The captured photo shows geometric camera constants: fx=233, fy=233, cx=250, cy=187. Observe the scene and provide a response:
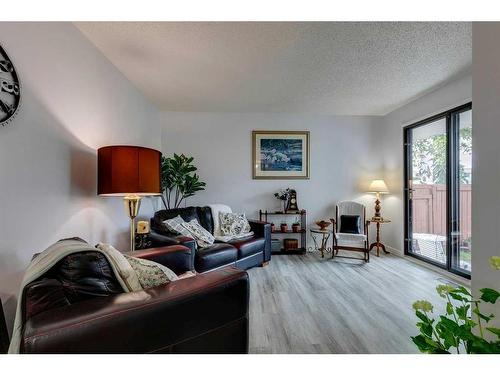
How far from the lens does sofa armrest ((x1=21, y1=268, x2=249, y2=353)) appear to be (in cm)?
78

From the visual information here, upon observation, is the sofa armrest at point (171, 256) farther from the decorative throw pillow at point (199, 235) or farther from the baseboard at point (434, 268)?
the baseboard at point (434, 268)

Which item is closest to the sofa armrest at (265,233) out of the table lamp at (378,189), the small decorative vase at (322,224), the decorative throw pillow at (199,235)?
the decorative throw pillow at (199,235)

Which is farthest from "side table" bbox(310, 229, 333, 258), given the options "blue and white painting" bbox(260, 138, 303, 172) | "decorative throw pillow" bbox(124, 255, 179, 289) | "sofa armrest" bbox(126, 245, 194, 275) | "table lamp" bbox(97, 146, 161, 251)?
"decorative throw pillow" bbox(124, 255, 179, 289)

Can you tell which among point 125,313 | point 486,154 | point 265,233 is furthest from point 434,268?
point 125,313

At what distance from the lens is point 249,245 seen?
322 cm

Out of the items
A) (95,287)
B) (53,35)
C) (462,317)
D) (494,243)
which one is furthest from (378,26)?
(95,287)

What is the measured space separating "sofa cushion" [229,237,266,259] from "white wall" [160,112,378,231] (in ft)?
3.22

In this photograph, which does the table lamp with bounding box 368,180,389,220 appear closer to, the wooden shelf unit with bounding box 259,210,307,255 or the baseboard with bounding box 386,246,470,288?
the baseboard with bounding box 386,246,470,288

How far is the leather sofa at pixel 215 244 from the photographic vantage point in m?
2.71

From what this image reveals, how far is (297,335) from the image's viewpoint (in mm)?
1794

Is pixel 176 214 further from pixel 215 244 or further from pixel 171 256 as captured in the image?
pixel 171 256

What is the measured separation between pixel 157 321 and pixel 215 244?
7.22ft

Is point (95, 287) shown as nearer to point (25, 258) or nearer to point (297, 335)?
point (25, 258)

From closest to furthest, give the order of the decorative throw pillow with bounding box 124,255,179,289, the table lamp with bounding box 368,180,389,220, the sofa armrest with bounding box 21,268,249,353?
1. the sofa armrest with bounding box 21,268,249,353
2. the decorative throw pillow with bounding box 124,255,179,289
3. the table lamp with bounding box 368,180,389,220
